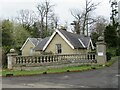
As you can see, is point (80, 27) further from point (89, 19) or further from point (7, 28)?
point (7, 28)

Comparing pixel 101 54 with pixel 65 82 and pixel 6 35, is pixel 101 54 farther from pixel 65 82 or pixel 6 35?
pixel 6 35

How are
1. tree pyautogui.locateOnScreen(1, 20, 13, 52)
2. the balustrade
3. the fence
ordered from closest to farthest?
the fence
the balustrade
tree pyautogui.locateOnScreen(1, 20, 13, 52)

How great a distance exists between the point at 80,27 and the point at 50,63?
37.5 meters

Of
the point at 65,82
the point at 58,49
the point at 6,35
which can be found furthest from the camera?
the point at 6,35

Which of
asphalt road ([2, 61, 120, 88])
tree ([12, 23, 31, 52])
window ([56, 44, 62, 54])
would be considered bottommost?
asphalt road ([2, 61, 120, 88])

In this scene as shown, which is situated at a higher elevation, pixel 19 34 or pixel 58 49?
pixel 19 34

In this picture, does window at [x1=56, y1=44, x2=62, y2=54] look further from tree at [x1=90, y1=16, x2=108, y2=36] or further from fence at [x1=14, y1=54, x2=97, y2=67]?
tree at [x1=90, y1=16, x2=108, y2=36]

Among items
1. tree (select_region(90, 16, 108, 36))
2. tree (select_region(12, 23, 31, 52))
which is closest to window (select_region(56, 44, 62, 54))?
tree (select_region(12, 23, 31, 52))

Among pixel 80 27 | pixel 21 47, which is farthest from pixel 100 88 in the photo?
pixel 80 27

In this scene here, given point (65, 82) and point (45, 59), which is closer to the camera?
point (65, 82)

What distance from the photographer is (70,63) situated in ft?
73.4

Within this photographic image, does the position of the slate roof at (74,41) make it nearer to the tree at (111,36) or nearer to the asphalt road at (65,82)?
the tree at (111,36)

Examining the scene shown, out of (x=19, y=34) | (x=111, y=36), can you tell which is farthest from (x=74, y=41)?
(x=19, y=34)

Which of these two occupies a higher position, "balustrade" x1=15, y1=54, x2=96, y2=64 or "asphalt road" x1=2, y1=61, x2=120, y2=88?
"balustrade" x1=15, y1=54, x2=96, y2=64
